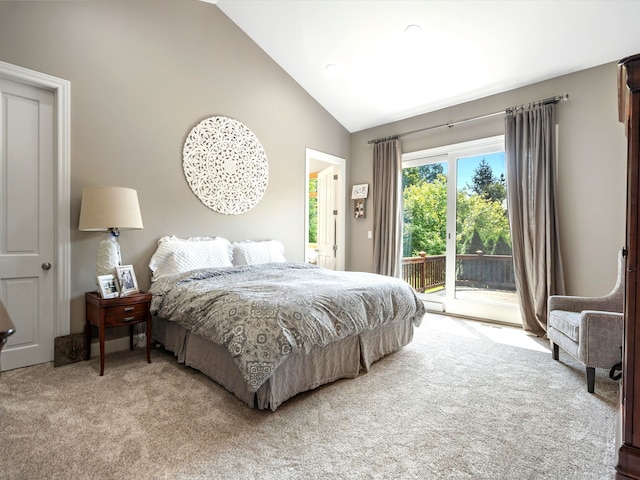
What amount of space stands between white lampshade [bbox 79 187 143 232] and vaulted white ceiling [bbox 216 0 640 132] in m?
2.58

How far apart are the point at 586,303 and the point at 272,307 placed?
2624 millimetres

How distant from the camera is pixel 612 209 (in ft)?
10.5

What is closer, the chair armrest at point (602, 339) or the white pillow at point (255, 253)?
the chair armrest at point (602, 339)

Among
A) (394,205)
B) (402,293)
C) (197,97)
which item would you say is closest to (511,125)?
(394,205)

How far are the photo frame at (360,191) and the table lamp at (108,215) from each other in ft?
11.0

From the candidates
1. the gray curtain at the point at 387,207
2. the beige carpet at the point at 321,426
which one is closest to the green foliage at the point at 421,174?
the gray curtain at the point at 387,207

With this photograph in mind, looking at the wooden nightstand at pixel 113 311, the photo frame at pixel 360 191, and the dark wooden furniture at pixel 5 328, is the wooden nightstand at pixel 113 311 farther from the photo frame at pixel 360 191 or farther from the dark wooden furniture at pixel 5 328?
the photo frame at pixel 360 191

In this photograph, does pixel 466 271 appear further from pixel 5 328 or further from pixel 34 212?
pixel 34 212

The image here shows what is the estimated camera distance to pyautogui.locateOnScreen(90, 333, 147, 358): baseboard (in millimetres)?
2859

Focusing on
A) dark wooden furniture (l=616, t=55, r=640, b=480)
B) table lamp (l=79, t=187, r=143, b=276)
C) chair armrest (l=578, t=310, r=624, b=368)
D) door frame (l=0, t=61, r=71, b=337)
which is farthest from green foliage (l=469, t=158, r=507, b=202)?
door frame (l=0, t=61, r=71, b=337)

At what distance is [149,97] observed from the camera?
126 inches

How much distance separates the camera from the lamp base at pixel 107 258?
2.67m

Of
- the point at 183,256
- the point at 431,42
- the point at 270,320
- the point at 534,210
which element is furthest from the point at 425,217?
the point at 270,320

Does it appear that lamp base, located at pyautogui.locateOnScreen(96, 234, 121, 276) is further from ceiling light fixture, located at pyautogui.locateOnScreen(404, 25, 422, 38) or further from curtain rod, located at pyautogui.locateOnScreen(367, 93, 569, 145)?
curtain rod, located at pyautogui.locateOnScreen(367, 93, 569, 145)
